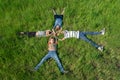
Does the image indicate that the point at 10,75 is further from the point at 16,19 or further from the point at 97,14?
the point at 97,14

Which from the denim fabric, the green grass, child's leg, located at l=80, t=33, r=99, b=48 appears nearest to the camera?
the green grass

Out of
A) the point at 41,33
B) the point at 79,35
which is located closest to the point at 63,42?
the point at 79,35

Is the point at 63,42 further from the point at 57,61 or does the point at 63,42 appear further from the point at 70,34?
the point at 57,61

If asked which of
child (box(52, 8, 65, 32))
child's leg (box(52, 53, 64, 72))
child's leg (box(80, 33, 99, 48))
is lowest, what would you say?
child's leg (box(52, 53, 64, 72))

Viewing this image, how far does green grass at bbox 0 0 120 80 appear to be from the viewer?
612 cm

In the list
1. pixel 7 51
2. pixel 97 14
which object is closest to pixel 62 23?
pixel 97 14

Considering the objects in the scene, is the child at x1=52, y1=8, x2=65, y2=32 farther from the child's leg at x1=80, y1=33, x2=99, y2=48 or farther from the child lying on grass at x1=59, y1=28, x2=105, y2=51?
the child's leg at x1=80, y1=33, x2=99, y2=48

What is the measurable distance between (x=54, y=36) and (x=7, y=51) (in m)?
0.85

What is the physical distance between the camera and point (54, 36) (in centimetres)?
635

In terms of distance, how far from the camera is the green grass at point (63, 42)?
6.12 metres

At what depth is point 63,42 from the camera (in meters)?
6.32

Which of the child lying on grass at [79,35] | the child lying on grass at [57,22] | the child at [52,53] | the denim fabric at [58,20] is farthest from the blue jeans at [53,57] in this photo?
the denim fabric at [58,20]

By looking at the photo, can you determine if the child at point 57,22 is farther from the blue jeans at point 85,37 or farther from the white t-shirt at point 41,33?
the blue jeans at point 85,37

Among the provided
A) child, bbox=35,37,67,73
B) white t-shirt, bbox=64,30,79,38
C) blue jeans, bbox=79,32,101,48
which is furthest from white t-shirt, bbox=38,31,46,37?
blue jeans, bbox=79,32,101,48
